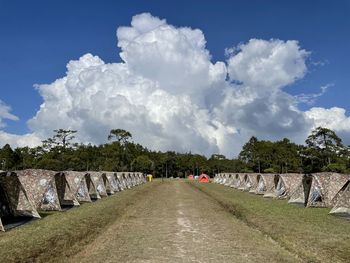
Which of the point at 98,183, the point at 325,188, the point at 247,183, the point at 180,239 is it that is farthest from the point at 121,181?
the point at 180,239

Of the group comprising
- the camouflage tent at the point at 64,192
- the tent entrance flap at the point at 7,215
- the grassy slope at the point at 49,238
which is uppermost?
the camouflage tent at the point at 64,192

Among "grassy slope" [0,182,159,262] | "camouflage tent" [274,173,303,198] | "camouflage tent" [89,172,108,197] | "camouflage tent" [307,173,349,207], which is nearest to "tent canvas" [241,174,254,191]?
"camouflage tent" [274,173,303,198]

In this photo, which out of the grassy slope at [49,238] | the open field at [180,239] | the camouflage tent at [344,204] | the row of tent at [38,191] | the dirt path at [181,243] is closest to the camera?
the dirt path at [181,243]

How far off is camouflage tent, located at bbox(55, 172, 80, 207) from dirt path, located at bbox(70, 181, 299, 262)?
9.85 meters

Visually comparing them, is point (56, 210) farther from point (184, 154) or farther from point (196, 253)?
point (184, 154)

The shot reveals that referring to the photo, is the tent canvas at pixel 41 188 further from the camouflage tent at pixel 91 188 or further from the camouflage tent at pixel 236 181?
the camouflage tent at pixel 236 181

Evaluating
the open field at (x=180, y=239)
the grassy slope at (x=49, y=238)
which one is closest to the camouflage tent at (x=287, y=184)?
the open field at (x=180, y=239)

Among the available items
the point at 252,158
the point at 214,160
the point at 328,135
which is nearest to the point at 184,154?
the point at 214,160

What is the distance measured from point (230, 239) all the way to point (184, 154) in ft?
574

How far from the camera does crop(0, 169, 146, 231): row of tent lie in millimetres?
20828

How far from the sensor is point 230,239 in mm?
14156

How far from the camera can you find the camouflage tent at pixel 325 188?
1063 inches

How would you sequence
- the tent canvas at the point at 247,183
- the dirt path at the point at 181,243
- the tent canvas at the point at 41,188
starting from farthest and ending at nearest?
1. the tent canvas at the point at 247,183
2. the tent canvas at the point at 41,188
3. the dirt path at the point at 181,243

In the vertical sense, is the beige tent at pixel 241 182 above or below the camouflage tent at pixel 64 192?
above
